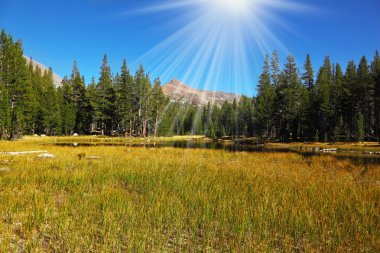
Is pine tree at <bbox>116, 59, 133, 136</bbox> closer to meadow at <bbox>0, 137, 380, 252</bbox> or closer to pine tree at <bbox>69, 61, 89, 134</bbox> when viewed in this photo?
pine tree at <bbox>69, 61, 89, 134</bbox>

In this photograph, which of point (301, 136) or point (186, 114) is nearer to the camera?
point (301, 136)

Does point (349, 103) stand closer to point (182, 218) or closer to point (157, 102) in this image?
point (157, 102)

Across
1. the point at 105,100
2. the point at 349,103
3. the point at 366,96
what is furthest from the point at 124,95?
the point at 366,96

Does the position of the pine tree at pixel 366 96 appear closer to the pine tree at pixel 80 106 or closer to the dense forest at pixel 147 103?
the dense forest at pixel 147 103

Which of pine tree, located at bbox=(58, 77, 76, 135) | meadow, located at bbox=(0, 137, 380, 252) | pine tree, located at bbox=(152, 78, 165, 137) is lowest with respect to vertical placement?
meadow, located at bbox=(0, 137, 380, 252)

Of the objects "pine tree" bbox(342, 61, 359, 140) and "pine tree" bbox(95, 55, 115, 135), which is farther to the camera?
"pine tree" bbox(95, 55, 115, 135)

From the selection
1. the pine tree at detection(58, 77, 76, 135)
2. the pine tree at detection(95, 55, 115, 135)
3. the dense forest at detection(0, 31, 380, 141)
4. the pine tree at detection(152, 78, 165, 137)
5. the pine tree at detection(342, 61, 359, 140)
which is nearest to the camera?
the dense forest at detection(0, 31, 380, 141)

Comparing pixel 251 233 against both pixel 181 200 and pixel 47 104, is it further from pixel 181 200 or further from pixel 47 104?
pixel 47 104

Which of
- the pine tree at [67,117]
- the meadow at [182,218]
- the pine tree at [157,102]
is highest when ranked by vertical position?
the pine tree at [157,102]

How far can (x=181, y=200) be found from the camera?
739 cm

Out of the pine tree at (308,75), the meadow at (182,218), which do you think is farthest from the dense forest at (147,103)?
the meadow at (182,218)

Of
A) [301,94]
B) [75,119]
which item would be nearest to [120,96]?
[75,119]

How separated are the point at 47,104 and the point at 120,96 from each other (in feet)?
55.2

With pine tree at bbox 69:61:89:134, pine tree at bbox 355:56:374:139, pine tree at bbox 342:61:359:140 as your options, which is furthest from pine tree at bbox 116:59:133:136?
pine tree at bbox 355:56:374:139
